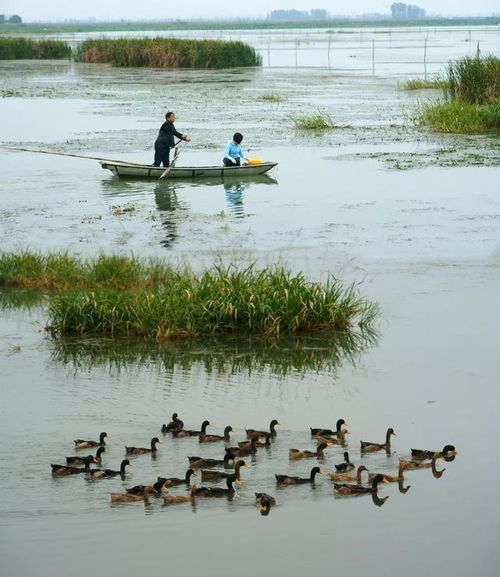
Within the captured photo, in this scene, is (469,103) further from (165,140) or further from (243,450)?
(243,450)

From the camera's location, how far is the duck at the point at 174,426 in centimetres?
1067

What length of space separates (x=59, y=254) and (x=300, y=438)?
6.95 metres

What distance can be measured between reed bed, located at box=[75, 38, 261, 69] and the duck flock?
49114 mm

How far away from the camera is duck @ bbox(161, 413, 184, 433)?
420 inches

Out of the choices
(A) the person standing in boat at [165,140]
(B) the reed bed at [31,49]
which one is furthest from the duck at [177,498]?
(B) the reed bed at [31,49]

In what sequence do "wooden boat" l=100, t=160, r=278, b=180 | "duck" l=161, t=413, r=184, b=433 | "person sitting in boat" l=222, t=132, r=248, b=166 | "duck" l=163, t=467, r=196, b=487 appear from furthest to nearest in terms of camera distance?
"person sitting in boat" l=222, t=132, r=248, b=166 → "wooden boat" l=100, t=160, r=278, b=180 → "duck" l=161, t=413, r=184, b=433 → "duck" l=163, t=467, r=196, b=487

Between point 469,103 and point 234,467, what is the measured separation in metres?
25.9

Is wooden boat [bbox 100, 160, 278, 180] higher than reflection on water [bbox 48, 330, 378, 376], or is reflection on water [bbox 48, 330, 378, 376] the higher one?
wooden boat [bbox 100, 160, 278, 180]

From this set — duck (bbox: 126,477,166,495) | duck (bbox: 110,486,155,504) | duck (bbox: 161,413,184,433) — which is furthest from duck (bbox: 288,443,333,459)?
duck (bbox: 110,486,155,504)

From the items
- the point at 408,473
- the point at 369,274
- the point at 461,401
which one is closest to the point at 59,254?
the point at 369,274

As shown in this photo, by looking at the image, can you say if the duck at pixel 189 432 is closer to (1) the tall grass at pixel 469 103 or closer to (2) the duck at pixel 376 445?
(2) the duck at pixel 376 445

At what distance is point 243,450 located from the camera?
10.2 metres

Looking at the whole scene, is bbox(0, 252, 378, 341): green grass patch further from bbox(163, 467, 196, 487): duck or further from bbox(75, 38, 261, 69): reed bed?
bbox(75, 38, 261, 69): reed bed

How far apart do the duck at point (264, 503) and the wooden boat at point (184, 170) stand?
15326 mm
